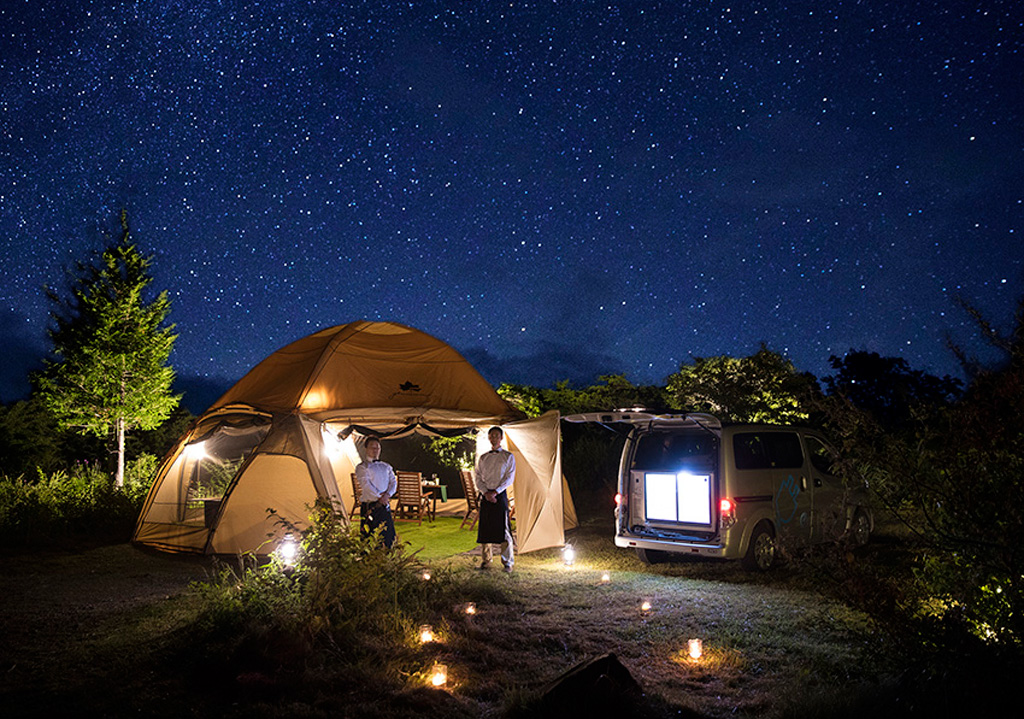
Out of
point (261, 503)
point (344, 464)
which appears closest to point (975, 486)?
point (261, 503)

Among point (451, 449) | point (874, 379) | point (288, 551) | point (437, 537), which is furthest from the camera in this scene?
point (874, 379)

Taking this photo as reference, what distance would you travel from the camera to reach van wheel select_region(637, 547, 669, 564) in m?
9.07

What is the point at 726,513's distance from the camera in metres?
7.81

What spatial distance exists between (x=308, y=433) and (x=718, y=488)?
5640 mm

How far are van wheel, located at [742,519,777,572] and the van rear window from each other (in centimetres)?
89

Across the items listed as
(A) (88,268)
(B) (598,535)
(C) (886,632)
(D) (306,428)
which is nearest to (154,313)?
(A) (88,268)

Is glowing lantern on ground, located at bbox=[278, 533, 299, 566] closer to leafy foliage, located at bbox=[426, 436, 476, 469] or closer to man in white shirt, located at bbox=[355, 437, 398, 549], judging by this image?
man in white shirt, located at bbox=[355, 437, 398, 549]

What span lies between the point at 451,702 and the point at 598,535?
309 inches

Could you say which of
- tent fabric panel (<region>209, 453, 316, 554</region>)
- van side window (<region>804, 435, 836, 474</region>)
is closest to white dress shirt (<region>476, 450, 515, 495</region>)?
tent fabric panel (<region>209, 453, 316, 554</region>)

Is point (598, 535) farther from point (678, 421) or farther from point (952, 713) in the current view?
point (952, 713)

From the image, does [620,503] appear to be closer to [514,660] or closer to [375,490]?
[375,490]

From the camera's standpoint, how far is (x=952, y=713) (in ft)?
11.8

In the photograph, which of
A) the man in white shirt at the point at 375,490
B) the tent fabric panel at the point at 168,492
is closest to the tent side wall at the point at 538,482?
the man in white shirt at the point at 375,490

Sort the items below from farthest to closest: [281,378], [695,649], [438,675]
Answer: [281,378] < [695,649] < [438,675]
